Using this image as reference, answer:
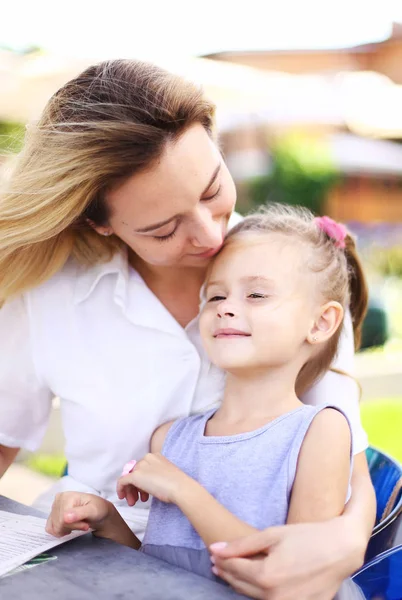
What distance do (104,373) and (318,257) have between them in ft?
2.04

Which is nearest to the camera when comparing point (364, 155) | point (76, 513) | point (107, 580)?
point (107, 580)

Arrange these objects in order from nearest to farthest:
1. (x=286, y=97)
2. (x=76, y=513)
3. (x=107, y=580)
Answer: (x=107, y=580)
(x=76, y=513)
(x=286, y=97)

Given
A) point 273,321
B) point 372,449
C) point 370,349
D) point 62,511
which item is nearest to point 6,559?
point 62,511

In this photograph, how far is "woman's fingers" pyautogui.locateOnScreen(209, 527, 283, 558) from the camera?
45.9 inches

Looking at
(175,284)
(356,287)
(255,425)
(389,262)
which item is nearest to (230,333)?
(255,425)

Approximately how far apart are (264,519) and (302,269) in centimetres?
58

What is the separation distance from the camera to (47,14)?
23.4 feet

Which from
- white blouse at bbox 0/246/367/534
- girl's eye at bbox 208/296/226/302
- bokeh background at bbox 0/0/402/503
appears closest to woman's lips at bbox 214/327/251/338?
girl's eye at bbox 208/296/226/302

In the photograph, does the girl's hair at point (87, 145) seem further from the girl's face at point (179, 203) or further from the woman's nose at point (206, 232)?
the woman's nose at point (206, 232)

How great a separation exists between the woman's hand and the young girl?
0.34ft

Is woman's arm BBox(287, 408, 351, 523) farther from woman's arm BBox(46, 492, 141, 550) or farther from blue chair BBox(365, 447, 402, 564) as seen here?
woman's arm BBox(46, 492, 141, 550)

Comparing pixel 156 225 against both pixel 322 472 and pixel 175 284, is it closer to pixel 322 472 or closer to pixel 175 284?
pixel 175 284

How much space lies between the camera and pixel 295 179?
33.2 feet

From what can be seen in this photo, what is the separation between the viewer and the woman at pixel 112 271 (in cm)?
160
